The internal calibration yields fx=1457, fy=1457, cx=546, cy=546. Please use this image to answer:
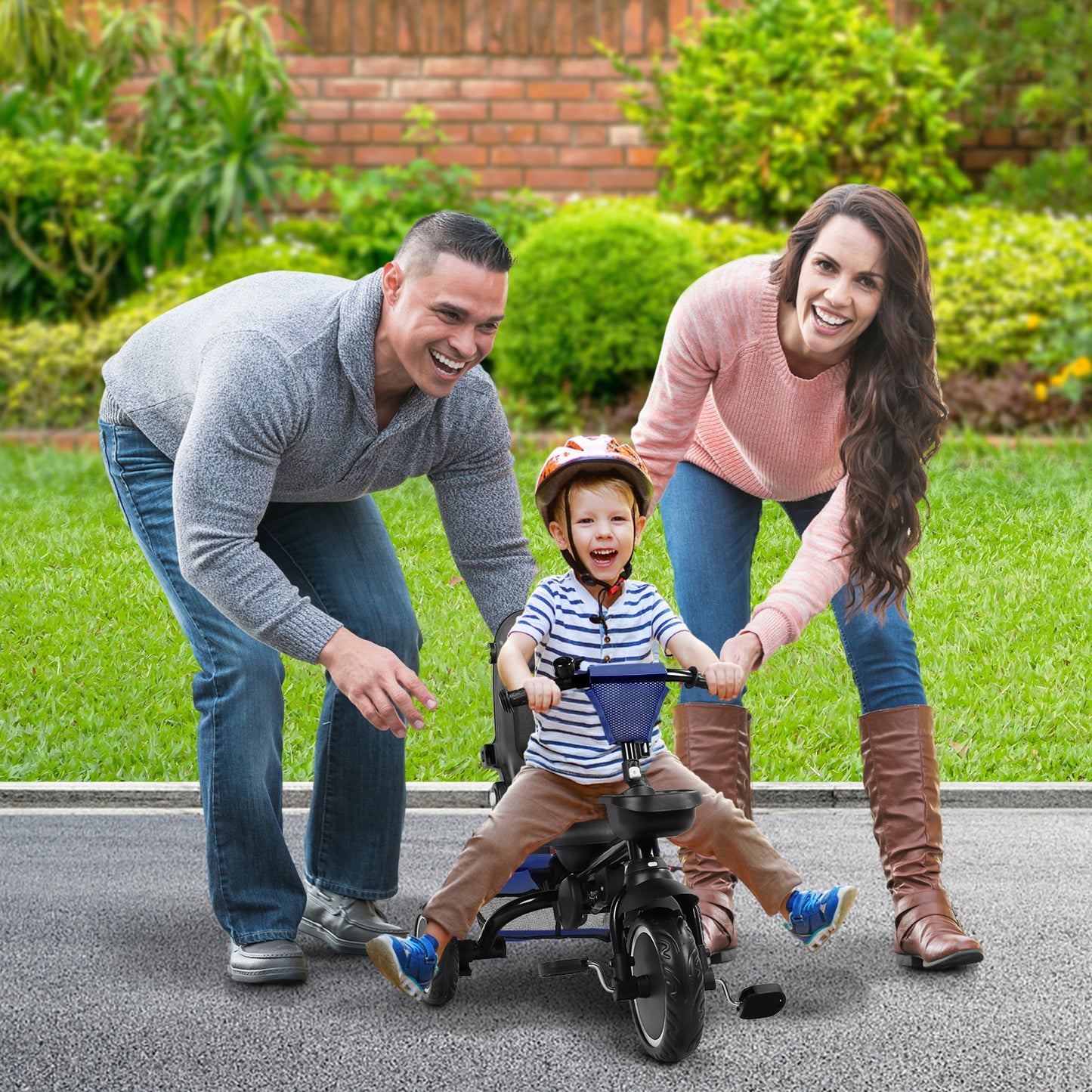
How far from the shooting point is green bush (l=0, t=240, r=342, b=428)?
9266mm

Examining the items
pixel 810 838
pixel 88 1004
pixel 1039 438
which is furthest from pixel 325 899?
pixel 1039 438

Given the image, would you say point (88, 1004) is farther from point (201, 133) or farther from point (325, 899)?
point (201, 133)

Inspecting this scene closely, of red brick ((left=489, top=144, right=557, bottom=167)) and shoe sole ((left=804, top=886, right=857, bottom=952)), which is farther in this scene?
red brick ((left=489, top=144, right=557, bottom=167))

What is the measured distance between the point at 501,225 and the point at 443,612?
4.27 m

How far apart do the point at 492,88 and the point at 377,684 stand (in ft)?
27.9

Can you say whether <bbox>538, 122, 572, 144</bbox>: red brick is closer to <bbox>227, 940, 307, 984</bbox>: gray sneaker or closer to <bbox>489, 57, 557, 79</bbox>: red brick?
<bbox>489, 57, 557, 79</bbox>: red brick

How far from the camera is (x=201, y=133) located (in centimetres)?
1033

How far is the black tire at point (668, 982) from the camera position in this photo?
281 centimetres

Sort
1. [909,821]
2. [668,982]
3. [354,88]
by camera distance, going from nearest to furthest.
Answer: [668,982], [909,821], [354,88]

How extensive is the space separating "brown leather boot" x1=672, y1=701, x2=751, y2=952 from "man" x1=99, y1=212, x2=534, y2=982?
0.55 metres

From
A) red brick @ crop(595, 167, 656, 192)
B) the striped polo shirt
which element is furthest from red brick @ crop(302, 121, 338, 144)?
the striped polo shirt

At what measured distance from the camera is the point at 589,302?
8578mm

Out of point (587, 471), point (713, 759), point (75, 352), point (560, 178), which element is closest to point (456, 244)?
point (587, 471)

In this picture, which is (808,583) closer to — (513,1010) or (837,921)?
(837,921)
